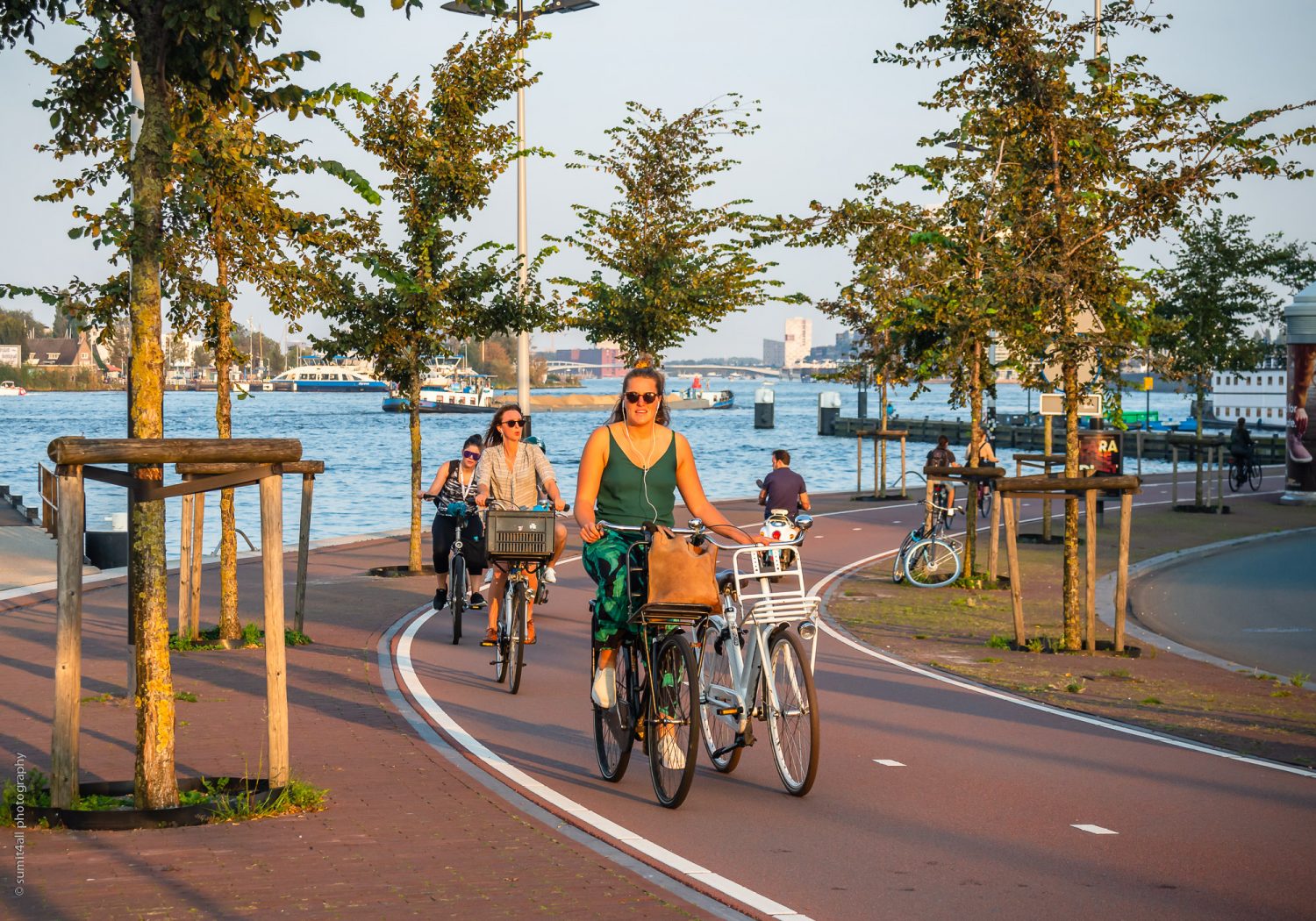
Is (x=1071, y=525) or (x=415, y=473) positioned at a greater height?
(x=415, y=473)

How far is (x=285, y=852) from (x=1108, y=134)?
1036 cm

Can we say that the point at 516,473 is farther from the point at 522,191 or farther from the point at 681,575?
the point at 522,191

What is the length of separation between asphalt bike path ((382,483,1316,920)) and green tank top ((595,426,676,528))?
53.1 inches

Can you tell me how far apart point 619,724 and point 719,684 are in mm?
563

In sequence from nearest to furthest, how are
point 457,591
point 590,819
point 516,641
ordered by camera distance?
point 590,819 → point 516,641 → point 457,591

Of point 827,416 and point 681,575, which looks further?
point 827,416

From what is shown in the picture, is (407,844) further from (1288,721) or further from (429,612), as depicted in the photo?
(429,612)

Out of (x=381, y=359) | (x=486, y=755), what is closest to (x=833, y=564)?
(x=381, y=359)

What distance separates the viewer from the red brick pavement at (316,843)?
5457 millimetres

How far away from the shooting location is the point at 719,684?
A: 7523 millimetres

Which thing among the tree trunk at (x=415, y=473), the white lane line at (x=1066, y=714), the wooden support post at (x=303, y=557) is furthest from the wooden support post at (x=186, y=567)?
the tree trunk at (x=415, y=473)

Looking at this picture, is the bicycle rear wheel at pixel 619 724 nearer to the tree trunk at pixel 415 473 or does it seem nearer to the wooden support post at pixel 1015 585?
the wooden support post at pixel 1015 585

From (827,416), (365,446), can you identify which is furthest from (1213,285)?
(827,416)

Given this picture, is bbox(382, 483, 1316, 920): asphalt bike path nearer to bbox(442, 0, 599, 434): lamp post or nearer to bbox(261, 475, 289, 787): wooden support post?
bbox(261, 475, 289, 787): wooden support post
